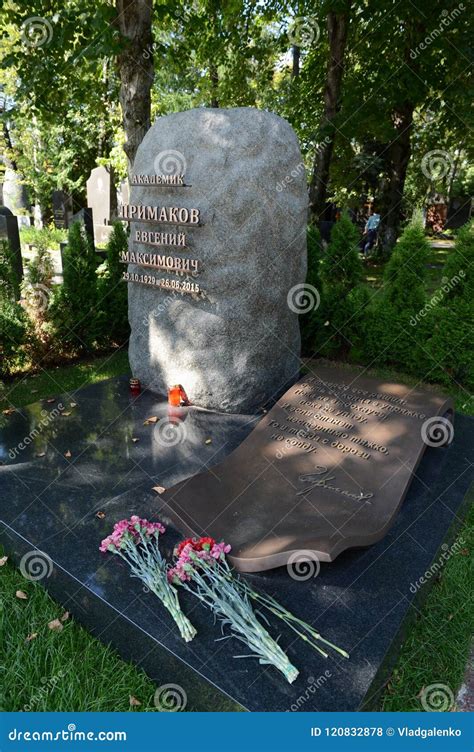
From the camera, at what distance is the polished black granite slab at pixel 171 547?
2.43 m

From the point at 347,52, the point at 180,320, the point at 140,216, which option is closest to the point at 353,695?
the point at 180,320

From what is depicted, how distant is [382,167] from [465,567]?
14.5 meters

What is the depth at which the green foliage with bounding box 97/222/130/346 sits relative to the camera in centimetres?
735

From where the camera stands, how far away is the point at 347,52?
12969mm

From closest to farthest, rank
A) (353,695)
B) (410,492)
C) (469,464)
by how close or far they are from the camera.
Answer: (353,695) < (410,492) < (469,464)

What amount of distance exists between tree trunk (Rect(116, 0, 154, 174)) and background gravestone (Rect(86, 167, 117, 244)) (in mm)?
10609

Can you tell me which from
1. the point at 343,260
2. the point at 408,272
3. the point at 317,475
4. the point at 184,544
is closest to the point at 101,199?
the point at 343,260

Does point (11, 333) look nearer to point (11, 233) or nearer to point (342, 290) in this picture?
point (11, 233)

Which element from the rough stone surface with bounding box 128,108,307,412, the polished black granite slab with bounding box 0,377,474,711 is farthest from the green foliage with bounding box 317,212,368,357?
the polished black granite slab with bounding box 0,377,474,711

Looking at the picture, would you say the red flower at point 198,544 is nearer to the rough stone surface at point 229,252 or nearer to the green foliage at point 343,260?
the rough stone surface at point 229,252

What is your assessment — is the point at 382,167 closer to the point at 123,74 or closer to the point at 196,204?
the point at 123,74

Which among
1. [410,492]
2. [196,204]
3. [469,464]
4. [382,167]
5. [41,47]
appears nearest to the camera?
[410,492]
